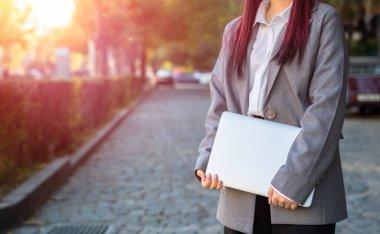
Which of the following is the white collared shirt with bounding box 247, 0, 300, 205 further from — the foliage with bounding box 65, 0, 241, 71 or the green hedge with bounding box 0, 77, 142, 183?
the foliage with bounding box 65, 0, 241, 71

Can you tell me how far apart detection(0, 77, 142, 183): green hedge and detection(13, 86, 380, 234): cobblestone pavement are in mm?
640

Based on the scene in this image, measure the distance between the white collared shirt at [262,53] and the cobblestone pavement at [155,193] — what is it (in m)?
3.12

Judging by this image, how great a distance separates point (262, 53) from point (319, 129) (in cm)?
38

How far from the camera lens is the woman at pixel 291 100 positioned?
6.42ft

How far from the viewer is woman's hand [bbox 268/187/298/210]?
197 cm

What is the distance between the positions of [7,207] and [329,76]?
402cm

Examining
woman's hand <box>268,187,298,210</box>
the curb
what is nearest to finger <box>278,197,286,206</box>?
woman's hand <box>268,187,298,210</box>

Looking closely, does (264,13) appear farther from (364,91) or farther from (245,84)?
(364,91)

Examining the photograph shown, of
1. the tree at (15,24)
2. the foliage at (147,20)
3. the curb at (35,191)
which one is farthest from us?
the foliage at (147,20)

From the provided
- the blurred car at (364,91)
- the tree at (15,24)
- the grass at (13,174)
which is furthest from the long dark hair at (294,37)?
the blurred car at (364,91)

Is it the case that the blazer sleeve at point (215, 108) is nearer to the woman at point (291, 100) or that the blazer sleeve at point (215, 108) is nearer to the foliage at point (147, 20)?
the woman at point (291, 100)

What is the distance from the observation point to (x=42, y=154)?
8508mm

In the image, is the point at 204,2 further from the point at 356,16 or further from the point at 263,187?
the point at 263,187

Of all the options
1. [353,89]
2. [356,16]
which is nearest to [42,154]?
[353,89]
